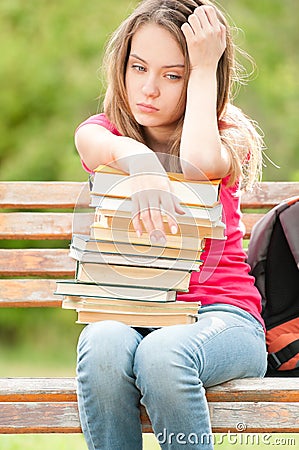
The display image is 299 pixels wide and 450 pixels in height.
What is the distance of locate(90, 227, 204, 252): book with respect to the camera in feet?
6.56

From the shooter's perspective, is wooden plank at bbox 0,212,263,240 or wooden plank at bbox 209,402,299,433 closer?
wooden plank at bbox 209,402,299,433

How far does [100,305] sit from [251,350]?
35cm

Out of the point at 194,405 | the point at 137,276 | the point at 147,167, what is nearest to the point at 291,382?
the point at 194,405

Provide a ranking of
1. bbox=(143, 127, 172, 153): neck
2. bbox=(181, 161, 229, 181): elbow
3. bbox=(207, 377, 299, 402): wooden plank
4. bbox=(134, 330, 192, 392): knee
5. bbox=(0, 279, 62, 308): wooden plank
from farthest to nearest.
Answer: bbox=(0, 279, 62, 308): wooden plank < bbox=(143, 127, 172, 153): neck < bbox=(181, 161, 229, 181): elbow < bbox=(207, 377, 299, 402): wooden plank < bbox=(134, 330, 192, 392): knee

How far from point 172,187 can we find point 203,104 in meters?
0.21

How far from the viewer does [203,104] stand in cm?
212

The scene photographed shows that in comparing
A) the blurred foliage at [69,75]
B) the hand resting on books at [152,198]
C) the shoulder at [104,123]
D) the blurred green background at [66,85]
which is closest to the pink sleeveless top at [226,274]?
the shoulder at [104,123]

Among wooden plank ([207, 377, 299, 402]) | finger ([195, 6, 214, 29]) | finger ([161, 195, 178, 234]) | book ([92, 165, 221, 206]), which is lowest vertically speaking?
wooden plank ([207, 377, 299, 402])

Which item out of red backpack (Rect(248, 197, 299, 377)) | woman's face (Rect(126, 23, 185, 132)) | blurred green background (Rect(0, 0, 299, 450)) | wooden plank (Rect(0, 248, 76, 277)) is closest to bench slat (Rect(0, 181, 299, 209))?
wooden plank (Rect(0, 248, 76, 277))

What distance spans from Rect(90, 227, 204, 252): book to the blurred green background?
19.2 ft

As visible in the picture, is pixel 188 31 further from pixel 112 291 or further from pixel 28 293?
pixel 28 293

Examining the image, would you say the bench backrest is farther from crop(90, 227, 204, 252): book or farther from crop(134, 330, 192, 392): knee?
crop(134, 330, 192, 392): knee

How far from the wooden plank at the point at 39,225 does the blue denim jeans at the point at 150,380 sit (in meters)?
0.86

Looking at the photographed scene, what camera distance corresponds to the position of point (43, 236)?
2.82 m
